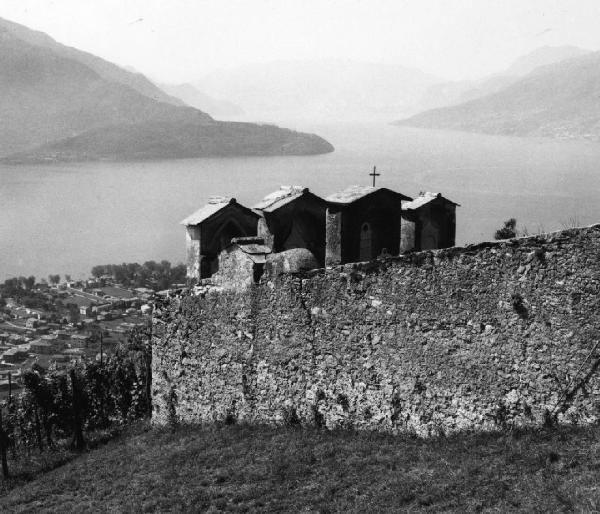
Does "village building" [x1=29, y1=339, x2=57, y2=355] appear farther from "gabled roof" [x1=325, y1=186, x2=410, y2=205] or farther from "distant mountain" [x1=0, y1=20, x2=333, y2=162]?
"distant mountain" [x1=0, y1=20, x2=333, y2=162]

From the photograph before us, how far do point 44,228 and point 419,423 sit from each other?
83747 mm

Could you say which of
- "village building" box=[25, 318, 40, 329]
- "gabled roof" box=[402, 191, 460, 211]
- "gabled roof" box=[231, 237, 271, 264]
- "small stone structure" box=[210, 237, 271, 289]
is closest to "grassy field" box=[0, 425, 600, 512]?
"small stone structure" box=[210, 237, 271, 289]

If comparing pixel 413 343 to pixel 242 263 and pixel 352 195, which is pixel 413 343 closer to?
pixel 242 263

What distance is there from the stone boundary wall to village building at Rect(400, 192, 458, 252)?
273cm

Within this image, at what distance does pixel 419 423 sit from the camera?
25.9 feet

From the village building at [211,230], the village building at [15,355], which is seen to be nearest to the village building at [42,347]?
the village building at [15,355]

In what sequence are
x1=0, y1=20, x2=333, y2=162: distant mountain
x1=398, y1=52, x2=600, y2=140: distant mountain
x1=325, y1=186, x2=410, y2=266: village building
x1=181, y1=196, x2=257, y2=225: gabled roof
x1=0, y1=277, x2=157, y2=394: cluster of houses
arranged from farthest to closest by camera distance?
x1=0, y1=20, x2=333, y2=162: distant mountain, x1=398, y1=52, x2=600, y2=140: distant mountain, x1=0, y1=277, x2=157, y2=394: cluster of houses, x1=181, y1=196, x2=257, y2=225: gabled roof, x1=325, y1=186, x2=410, y2=266: village building

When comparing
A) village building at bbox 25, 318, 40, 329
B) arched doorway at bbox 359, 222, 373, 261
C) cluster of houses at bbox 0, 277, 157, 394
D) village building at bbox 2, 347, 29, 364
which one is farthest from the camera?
village building at bbox 25, 318, 40, 329

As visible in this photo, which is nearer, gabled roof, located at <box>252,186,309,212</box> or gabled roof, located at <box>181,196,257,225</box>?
gabled roof, located at <box>252,186,309,212</box>

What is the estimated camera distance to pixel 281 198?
11.2 m

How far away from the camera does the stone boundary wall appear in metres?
6.84

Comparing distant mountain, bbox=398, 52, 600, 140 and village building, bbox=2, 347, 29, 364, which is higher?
distant mountain, bbox=398, 52, 600, 140

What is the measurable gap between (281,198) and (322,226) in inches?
28.5

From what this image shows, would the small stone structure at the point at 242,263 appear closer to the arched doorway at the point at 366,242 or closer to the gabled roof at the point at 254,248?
the gabled roof at the point at 254,248
